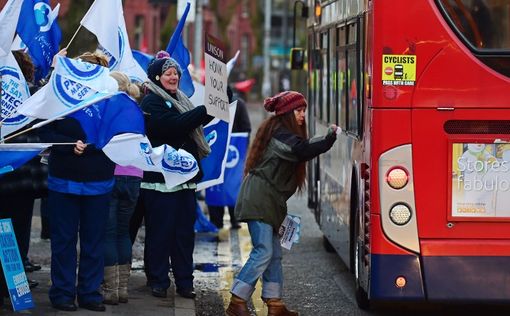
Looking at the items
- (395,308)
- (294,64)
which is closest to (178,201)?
(395,308)

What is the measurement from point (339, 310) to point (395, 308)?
1.75ft

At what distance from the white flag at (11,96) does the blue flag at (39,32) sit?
1.60 feet

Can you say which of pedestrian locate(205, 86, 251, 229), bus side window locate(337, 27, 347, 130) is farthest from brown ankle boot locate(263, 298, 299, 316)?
pedestrian locate(205, 86, 251, 229)

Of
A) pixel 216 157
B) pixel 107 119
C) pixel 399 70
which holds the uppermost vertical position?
pixel 399 70

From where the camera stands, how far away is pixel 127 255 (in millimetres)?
9312

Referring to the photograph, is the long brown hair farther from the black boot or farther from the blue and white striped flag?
the black boot

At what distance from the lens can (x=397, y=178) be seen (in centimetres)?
813

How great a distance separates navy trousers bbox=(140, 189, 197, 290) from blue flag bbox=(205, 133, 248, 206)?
17.4 feet

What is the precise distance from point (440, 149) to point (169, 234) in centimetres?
245

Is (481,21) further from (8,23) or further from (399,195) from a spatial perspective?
(8,23)

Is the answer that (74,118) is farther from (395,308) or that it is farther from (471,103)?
(395,308)

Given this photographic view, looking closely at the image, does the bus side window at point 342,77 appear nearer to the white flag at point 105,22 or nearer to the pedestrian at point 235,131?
the white flag at point 105,22

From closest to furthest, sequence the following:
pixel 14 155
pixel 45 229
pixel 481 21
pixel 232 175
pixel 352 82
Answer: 1. pixel 14 155
2. pixel 481 21
3. pixel 352 82
4. pixel 45 229
5. pixel 232 175

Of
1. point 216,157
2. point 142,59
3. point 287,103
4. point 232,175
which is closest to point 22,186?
point 287,103
